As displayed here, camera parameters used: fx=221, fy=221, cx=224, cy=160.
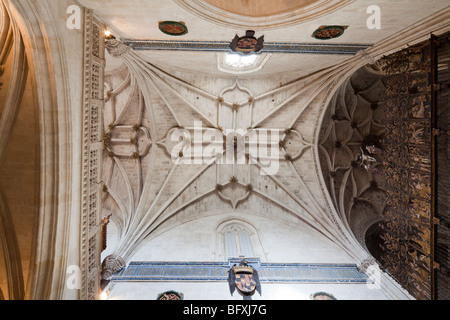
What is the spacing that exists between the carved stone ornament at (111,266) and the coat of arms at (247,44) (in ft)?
25.6

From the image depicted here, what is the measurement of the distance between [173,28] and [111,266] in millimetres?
7578

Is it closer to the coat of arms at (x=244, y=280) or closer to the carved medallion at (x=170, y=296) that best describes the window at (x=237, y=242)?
the coat of arms at (x=244, y=280)

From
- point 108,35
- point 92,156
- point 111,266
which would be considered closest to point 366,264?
point 111,266

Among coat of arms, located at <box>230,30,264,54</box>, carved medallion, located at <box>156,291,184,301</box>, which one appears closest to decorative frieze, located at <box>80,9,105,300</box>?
carved medallion, located at <box>156,291,184,301</box>

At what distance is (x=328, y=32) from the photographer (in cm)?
624

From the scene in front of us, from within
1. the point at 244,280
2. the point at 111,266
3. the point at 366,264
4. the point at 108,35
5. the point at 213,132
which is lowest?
the point at 244,280

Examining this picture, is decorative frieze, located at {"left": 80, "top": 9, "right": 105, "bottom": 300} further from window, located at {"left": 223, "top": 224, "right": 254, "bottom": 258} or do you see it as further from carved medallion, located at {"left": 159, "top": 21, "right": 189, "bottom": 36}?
window, located at {"left": 223, "top": 224, "right": 254, "bottom": 258}

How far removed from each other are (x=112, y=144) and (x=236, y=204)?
7.09 m

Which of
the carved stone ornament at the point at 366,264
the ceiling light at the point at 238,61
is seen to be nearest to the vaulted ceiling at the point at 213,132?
the carved stone ornament at the point at 366,264

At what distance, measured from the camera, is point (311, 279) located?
24.7 feet

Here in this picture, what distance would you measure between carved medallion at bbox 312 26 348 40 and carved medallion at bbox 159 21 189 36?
373cm

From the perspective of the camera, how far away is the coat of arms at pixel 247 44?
6085 millimetres

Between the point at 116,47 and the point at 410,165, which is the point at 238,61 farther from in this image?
the point at 410,165
